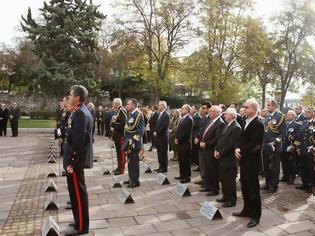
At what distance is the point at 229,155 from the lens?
7.49m

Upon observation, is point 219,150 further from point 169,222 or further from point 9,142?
point 9,142

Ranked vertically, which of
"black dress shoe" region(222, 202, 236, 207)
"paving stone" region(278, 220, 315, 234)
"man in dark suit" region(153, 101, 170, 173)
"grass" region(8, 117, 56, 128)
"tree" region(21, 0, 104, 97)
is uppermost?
"tree" region(21, 0, 104, 97)

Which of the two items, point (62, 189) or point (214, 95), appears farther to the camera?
point (214, 95)

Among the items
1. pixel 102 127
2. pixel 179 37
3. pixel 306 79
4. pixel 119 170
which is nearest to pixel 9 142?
pixel 102 127

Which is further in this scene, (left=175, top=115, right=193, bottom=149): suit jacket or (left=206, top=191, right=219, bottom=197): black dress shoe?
(left=175, top=115, right=193, bottom=149): suit jacket

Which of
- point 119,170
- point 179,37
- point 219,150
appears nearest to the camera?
point 219,150

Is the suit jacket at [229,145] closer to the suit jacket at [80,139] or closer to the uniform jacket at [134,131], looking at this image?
the uniform jacket at [134,131]

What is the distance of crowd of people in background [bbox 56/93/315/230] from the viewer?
21.3ft

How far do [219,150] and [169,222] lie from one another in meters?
1.75

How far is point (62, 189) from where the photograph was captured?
8.91 metres

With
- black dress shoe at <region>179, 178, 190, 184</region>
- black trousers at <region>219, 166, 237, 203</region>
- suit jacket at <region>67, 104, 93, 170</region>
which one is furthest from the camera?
black dress shoe at <region>179, 178, 190, 184</region>

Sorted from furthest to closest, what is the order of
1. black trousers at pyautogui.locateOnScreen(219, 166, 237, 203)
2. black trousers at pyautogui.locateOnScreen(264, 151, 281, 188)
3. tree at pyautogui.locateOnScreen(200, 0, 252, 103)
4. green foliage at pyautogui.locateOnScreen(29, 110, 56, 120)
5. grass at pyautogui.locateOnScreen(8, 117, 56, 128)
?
green foliage at pyautogui.locateOnScreen(29, 110, 56, 120), tree at pyautogui.locateOnScreen(200, 0, 252, 103), grass at pyautogui.locateOnScreen(8, 117, 56, 128), black trousers at pyautogui.locateOnScreen(264, 151, 281, 188), black trousers at pyautogui.locateOnScreen(219, 166, 237, 203)

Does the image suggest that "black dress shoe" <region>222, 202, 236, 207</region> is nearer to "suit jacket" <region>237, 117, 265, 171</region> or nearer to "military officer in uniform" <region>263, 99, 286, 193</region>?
"suit jacket" <region>237, 117, 265, 171</region>

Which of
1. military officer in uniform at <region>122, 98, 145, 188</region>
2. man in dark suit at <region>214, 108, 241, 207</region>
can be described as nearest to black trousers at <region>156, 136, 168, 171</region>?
military officer in uniform at <region>122, 98, 145, 188</region>
